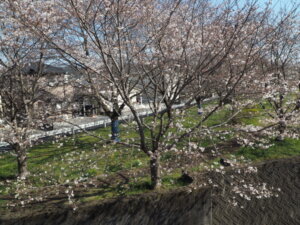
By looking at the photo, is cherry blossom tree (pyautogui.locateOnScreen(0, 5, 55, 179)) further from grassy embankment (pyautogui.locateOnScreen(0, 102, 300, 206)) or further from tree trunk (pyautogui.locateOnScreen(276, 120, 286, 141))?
tree trunk (pyautogui.locateOnScreen(276, 120, 286, 141))

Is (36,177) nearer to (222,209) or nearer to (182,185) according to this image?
(182,185)


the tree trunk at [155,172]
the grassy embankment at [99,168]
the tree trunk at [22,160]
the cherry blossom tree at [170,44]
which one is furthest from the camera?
the tree trunk at [22,160]

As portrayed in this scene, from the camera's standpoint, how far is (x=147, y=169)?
8.73 meters

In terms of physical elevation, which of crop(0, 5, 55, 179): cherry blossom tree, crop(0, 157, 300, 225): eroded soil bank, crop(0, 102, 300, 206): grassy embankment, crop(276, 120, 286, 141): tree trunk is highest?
crop(0, 5, 55, 179): cherry blossom tree

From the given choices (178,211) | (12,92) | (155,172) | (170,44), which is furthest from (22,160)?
(170,44)

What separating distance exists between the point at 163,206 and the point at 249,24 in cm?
601

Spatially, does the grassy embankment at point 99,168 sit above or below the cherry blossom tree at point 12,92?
below

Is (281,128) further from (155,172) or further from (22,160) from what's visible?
(22,160)

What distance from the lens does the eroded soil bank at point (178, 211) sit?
639 cm

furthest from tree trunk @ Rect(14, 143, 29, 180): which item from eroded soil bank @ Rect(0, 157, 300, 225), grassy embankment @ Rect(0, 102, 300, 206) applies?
eroded soil bank @ Rect(0, 157, 300, 225)

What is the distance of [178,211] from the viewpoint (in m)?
6.69

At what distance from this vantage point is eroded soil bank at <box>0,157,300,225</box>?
639cm

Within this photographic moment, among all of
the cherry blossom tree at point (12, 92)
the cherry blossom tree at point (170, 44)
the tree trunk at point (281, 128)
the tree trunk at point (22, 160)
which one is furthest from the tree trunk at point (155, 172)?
the tree trunk at point (22, 160)

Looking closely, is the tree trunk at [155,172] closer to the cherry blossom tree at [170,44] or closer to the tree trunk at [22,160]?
the cherry blossom tree at [170,44]
